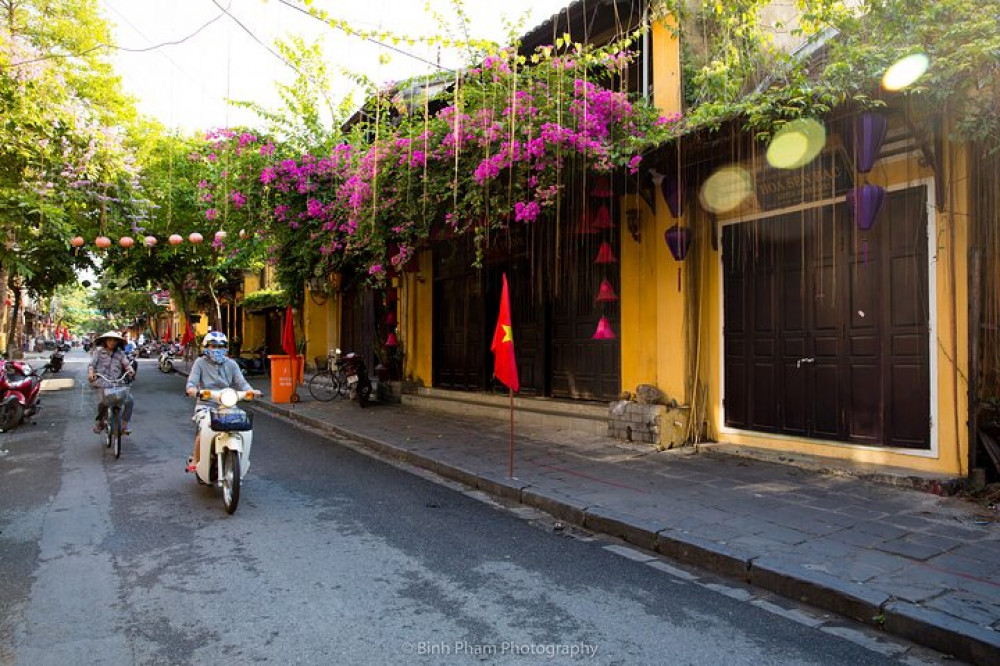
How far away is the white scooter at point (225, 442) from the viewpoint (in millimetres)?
5641

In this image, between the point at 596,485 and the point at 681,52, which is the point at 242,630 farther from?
the point at 681,52

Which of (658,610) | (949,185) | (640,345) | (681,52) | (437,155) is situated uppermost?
(681,52)

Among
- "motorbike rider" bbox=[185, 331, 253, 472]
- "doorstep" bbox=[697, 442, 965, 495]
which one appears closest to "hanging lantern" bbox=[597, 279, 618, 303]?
"doorstep" bbox=[697, 442, 965, 495]

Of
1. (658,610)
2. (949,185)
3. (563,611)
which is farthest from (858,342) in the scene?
(563,611)

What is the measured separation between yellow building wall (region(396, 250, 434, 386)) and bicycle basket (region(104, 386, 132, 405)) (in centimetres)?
674

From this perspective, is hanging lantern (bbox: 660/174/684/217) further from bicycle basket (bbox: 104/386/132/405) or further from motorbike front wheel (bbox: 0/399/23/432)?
motorbike front wheel (bbox: 0/399/23/432)

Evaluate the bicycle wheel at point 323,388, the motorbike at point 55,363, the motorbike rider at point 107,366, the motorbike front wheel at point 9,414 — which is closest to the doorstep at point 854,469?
the motorbike rider at point 107,366

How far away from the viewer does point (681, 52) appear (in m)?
8.59

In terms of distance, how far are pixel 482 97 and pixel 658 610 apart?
7.04m

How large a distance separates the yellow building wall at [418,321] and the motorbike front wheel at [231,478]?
8.74 metres

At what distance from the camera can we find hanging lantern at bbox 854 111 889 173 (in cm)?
573

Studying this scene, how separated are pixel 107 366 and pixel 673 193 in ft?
27.3

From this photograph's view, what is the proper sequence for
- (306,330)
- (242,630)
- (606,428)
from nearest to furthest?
(242,630)
(606,428)
(306,330)

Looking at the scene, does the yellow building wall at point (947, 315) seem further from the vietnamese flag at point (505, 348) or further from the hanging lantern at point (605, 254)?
the vietnamese flag at point (505, 348)
